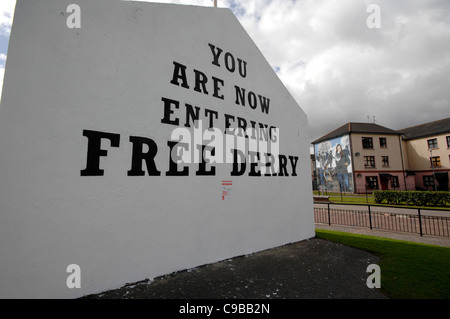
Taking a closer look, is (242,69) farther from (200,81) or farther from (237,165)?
(237,165)

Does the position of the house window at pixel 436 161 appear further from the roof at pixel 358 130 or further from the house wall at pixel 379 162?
the roof at pixel 358 130

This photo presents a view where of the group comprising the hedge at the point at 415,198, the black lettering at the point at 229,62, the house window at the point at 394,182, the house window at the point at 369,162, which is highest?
the black lettering at the point at 229,62

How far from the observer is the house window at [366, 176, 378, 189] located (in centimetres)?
3158

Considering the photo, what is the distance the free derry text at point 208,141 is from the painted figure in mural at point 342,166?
2910 centimetres

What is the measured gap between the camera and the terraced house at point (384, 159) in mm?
31723

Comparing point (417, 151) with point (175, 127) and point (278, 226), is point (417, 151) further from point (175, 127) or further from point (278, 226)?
point (175, 127)

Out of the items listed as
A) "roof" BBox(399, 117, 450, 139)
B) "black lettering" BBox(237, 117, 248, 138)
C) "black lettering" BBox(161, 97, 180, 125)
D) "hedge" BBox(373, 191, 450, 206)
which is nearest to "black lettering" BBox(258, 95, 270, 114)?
"black lettering" BBox(237, 117, 248, 138)

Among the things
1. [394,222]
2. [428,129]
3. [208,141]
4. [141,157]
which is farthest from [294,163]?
[428,129]

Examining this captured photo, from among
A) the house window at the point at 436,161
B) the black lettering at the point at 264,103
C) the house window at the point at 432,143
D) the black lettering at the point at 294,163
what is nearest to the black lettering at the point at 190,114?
the black lettering at the point at 264,103

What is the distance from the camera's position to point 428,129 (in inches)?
1387

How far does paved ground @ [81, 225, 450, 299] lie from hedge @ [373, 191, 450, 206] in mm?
17630

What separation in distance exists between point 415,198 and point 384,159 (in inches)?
660
